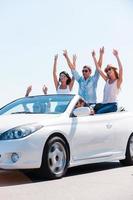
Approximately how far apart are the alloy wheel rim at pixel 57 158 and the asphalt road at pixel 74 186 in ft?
0.59

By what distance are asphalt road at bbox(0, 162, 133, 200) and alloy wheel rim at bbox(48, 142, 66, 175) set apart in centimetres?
18

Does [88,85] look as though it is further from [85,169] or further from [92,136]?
[92,136]

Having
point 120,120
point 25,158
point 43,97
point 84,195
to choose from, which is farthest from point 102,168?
point 84,195

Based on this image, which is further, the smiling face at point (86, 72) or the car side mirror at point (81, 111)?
the smiling face at point (86, 72)

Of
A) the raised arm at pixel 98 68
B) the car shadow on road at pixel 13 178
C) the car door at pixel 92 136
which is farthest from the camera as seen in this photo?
the raised arm at pixel 98 68

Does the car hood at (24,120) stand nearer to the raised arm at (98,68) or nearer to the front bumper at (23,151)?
the front bumper at (23,151)

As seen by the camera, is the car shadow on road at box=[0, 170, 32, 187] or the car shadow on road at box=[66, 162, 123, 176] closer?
the car shadow on road at box=[0, 170, 32, 187]

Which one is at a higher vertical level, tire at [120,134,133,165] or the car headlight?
the car headlight

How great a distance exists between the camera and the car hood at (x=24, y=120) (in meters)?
8.05

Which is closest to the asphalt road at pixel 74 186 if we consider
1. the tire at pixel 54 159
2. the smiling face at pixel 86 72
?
the tire at pixel 54 159

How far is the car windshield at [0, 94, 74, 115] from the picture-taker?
903 centimetres

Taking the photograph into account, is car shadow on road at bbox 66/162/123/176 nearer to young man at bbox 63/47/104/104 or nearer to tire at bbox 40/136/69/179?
tire at bbox 40/136/69/179

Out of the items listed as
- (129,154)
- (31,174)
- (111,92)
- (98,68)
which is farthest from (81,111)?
(98,68)

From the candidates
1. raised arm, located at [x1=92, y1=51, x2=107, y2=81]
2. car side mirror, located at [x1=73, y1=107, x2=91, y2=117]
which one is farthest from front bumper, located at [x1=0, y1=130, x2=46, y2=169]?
raised arm, located at [x1=92, y1=51, x2=107, y2=81]
